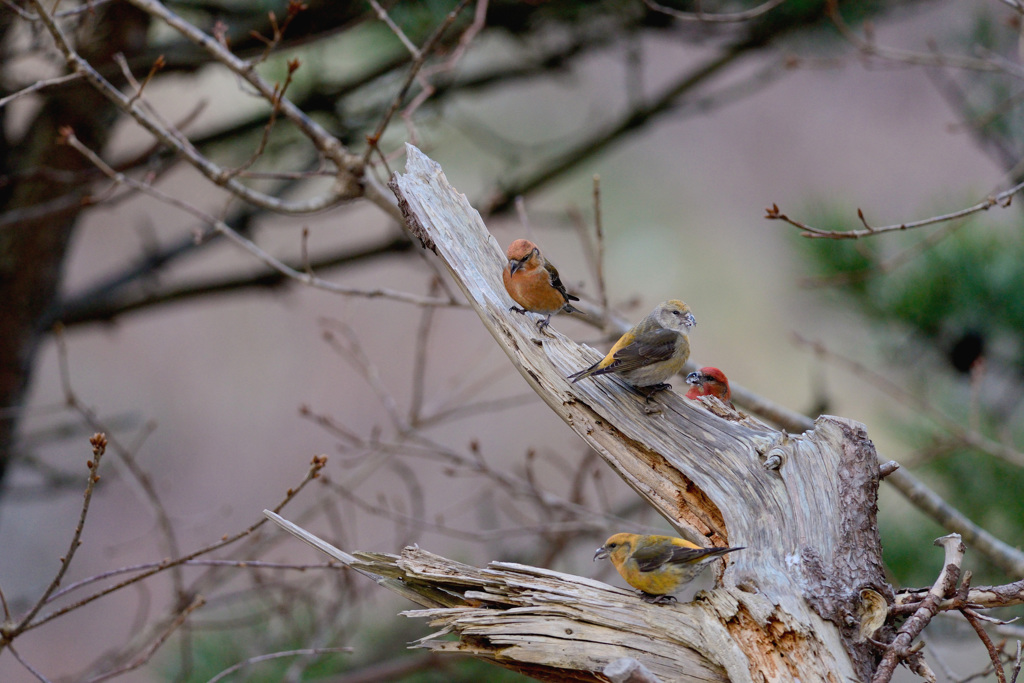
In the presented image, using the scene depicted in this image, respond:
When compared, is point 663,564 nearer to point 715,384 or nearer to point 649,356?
point 649,356

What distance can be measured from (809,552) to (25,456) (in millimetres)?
3281

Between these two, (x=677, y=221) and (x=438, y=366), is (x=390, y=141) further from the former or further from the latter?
(x=677, y=221)

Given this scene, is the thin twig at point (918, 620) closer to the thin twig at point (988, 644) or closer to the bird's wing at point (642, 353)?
the thin twig at point (988, 644)

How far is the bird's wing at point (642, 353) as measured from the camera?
70.5 inches

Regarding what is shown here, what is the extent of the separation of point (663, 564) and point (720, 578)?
0.38 ft

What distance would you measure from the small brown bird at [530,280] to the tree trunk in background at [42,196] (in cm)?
217

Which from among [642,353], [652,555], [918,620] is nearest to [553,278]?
[642,353]

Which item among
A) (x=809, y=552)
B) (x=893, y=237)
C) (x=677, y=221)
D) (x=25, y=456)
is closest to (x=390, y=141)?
(x=25, y=456)

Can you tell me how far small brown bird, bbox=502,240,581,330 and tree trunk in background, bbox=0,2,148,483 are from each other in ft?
7.13

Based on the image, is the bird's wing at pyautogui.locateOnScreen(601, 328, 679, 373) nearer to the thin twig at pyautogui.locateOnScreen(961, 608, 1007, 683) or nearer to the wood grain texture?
the wood grain texture

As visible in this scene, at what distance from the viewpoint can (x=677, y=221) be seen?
8.14m

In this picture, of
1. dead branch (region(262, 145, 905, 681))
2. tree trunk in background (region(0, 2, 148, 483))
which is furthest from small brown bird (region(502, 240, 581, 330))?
tree trunk in background (region(0, 2, 148, 483))

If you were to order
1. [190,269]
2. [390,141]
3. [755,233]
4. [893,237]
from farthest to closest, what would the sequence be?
[190,269], [755,233], [390,141], [893,237]

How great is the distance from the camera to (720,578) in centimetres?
159
